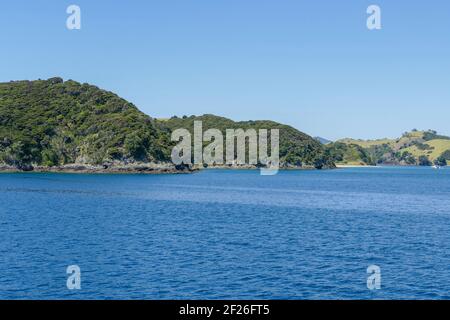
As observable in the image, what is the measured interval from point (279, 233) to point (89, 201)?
6172cm

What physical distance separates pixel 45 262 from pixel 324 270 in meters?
28.3

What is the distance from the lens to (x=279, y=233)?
6975 cm

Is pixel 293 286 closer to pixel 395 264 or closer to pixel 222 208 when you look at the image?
pixel 395 264

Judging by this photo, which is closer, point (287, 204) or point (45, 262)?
point (45, 262)

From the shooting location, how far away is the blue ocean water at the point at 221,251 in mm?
39719

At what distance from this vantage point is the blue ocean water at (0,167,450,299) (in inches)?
1564

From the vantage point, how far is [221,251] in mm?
55500

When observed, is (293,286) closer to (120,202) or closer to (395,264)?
(395,264)

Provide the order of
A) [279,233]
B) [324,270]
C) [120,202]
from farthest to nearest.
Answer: [120,202] < [279,233] < [324,270]
